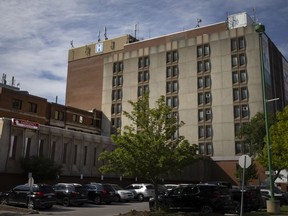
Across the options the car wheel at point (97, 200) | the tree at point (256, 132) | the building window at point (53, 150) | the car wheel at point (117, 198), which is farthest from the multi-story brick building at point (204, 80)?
the car wheel at point (97, 200)

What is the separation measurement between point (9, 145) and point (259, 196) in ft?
78.0

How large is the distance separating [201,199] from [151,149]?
429 cm

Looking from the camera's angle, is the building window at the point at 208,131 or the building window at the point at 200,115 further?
the building window at the point at 200,115

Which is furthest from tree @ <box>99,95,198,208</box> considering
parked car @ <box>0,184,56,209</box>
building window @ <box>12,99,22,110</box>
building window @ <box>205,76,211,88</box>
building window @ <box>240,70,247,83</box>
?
building window @ <box>205,76,211,88</box>

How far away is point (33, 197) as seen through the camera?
2534cm

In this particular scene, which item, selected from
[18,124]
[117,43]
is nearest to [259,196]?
[18,124]

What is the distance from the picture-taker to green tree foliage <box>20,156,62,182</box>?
121 feet

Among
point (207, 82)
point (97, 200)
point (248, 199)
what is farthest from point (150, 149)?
point (207, 82)

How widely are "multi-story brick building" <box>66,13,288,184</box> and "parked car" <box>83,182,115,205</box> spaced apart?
36705 millimetres

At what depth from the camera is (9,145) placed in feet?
123

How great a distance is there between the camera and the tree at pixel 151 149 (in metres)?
20.2

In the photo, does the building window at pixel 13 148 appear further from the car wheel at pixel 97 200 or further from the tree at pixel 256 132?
the tree at pixel 256 132

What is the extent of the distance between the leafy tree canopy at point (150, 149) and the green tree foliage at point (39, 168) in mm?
17627

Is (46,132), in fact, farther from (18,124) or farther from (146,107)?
(146,107)
